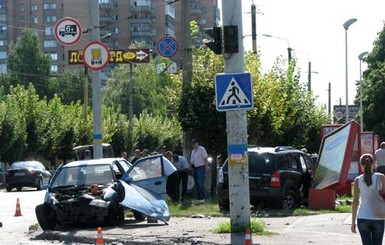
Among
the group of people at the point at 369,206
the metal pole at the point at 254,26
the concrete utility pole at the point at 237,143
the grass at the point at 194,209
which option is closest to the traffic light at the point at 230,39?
the concrete utility pole at the point at 237,143

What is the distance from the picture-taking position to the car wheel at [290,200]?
18.9 metres

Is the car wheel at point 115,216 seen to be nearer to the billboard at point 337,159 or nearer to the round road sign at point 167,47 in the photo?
the billboard at point 337,159

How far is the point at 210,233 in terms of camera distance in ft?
46.8

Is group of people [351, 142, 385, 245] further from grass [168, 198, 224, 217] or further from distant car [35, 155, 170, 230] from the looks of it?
grass [168, 198, 224, 217]

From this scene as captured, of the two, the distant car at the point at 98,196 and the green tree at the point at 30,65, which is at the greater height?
the green tree at the point at 30,65

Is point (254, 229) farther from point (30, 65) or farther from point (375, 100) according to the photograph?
point (30, 65)

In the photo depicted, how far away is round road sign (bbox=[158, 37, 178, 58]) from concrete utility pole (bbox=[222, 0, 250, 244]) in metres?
12.3

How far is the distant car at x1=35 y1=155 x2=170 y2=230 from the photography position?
51.2 feet

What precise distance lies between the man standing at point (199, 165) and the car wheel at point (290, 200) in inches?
148


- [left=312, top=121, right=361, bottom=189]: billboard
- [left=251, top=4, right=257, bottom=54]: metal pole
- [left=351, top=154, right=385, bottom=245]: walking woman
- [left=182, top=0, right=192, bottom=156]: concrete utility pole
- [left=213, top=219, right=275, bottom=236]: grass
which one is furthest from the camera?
[left=251, top=4, right=257, bottom=54]: metal pole

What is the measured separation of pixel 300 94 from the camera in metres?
41.5

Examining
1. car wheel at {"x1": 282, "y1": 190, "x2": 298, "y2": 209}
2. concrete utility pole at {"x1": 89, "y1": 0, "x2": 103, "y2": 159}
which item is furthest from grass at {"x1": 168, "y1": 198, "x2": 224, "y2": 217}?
concrete utility pole at {"x1": 89, "y1": 0, "x2": 103, "y2": 159}

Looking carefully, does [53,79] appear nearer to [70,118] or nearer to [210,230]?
[70,118]

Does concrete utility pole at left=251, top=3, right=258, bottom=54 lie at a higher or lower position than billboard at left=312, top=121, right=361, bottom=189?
higher
